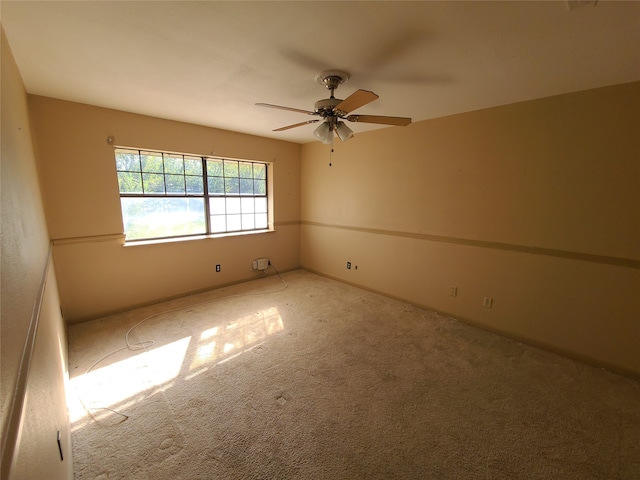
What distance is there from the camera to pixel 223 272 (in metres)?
4.11

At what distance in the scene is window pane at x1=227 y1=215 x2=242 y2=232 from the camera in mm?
4262

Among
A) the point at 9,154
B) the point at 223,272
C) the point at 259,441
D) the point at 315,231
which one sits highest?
the point at 9,154

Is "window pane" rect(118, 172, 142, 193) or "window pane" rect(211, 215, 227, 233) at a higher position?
"window pane" rect(118, 172, 142, 193)

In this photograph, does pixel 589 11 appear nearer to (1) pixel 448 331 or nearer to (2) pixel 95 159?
(1) pixel 448 331

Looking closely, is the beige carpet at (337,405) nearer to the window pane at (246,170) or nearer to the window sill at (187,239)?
the window sill at (187,239)

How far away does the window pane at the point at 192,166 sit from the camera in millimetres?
3670

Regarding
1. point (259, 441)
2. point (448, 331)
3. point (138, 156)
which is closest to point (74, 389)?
point (259, 441)

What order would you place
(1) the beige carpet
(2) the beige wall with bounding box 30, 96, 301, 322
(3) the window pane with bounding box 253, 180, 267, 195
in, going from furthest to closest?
(3) the window pane with bounding box 253, 180, 267, 195 → (2) the beige wall with bounding box 30, 96, 301, 322 → (1) the beige carpet

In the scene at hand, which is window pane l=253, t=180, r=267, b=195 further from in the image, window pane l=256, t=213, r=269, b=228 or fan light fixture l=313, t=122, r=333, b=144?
fan light fixture l=313, t=122, r=333, b=144

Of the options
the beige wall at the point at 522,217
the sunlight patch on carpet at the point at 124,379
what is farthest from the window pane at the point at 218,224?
the beige wall at the point at 522,217

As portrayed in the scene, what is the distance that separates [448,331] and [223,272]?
128 inches

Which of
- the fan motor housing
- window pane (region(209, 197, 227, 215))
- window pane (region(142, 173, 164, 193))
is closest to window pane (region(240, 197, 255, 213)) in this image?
window pane (region(209, 197, 227, 215))

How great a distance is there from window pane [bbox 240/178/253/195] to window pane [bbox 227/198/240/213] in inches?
6.8

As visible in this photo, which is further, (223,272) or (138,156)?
(223,272)
